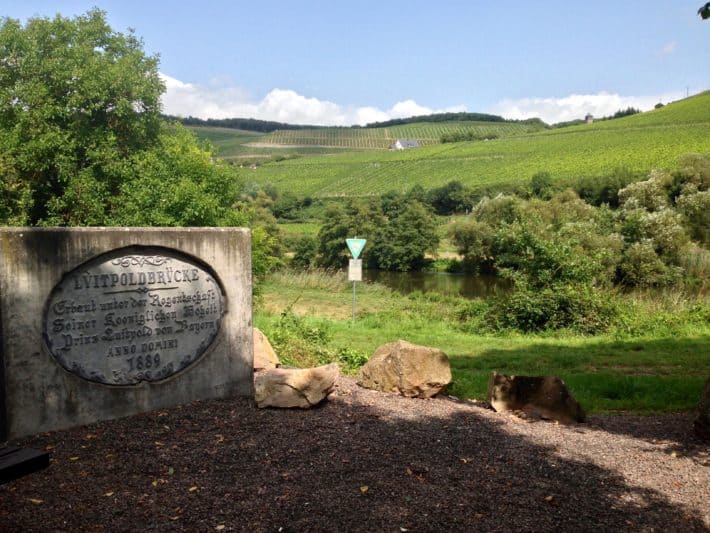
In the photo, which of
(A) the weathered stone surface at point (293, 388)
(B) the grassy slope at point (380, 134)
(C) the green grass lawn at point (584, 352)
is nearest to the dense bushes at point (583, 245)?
(C) the green grass lawn at point (584, 352)

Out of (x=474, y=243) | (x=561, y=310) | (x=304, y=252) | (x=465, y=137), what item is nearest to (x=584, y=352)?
(x=561, y=310)

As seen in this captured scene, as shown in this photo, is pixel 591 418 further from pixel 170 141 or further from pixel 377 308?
pixel 170 141

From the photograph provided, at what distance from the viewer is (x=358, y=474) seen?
14.6 ft

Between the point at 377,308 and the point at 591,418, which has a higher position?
the point at 591,418

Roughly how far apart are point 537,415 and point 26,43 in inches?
784

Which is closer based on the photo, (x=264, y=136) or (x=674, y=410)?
(x=674, y=410)

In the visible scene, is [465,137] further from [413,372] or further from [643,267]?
[413,372]

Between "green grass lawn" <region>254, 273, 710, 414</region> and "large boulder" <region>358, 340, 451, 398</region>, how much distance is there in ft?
2.81

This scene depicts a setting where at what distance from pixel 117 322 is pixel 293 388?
5.89 feet

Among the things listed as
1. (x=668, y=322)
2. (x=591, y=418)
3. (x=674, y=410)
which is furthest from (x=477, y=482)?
(x=668, y=322)

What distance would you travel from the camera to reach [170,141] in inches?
817

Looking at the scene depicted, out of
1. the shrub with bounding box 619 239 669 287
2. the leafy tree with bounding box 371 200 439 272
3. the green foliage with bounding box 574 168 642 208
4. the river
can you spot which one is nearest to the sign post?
the river

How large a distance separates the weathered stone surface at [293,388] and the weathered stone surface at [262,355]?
1.15 m

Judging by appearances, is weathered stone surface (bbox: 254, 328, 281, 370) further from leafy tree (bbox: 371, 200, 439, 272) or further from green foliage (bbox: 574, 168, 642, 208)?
green foliage (bbox: 574, 168, 642, 208)
